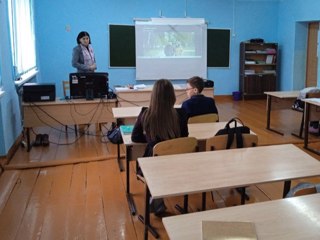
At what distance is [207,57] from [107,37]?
2.64m

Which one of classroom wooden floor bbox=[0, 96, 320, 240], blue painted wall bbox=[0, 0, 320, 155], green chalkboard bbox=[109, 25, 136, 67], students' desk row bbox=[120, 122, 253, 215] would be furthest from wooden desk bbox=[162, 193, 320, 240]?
green chalkboard bbox=[109, 25, 136, 67]

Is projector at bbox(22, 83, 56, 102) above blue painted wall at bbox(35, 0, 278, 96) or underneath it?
underneath

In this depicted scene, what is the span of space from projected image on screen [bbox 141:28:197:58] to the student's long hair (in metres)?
5.98

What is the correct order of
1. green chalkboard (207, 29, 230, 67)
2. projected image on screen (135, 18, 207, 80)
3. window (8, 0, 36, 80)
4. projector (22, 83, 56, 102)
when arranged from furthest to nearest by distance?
green chalkboard (207, 29, 230, 67) < projected image on screen (135, 18, 207, 80) < window (8, 0, 36, 80) < projector (22, 83, 56, 102)

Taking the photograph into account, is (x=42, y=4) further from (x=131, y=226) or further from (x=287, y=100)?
(x=131, y=226)

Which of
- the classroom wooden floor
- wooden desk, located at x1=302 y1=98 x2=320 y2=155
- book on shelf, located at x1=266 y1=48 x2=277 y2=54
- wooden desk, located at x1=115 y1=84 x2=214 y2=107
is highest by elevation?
→ book on shelf, located at x1=266 y1=48 x2=277 y2=54

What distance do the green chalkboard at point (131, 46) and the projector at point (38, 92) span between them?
3693mm

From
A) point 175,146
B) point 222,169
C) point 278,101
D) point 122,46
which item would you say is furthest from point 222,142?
point 122,46

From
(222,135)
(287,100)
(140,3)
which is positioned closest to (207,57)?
(140,3)

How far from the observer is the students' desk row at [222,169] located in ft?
5.90

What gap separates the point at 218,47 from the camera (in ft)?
29.2

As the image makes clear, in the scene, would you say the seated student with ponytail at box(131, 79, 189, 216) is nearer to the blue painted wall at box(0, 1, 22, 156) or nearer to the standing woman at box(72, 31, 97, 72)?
the blue painted wall at box(0, 1, 22, 156)

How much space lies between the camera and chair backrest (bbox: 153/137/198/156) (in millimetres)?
2482

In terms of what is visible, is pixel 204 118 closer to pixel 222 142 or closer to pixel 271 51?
pixel 222 142
